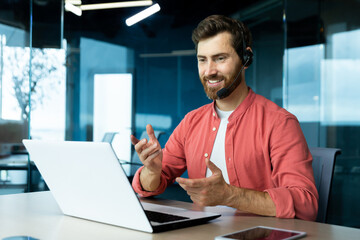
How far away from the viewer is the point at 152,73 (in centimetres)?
490

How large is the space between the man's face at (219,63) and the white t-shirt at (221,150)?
112mm

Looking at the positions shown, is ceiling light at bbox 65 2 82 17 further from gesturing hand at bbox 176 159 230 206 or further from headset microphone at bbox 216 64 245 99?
gesturing hand at bbox 176 159 230 206

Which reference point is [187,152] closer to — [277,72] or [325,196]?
[325,196]

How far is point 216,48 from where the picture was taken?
190cm

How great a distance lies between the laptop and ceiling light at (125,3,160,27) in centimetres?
379

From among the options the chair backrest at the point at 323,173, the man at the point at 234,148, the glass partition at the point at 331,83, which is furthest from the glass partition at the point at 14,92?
the chair backrest at the point at 323,173

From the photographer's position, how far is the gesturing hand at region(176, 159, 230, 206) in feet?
4.07

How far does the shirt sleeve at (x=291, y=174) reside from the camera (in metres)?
1.38

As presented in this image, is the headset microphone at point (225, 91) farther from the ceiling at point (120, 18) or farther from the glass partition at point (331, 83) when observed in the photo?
the ceiling at point (120, 18)

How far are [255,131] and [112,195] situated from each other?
2.74 ft

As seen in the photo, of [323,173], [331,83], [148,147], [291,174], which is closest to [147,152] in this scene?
[148,147]

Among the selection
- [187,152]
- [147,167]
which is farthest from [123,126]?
[147,167]

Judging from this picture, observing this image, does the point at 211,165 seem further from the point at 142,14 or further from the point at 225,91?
the point at 142,14

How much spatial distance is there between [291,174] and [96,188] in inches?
28.5
